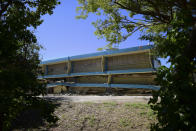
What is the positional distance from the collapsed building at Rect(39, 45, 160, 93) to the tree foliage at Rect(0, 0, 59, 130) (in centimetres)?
1202

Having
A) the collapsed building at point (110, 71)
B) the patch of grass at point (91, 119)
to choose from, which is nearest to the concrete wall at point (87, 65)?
the collapsed building at point (110, 71)

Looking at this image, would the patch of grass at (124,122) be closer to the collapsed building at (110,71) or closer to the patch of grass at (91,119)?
the patch of grass at (91,119)

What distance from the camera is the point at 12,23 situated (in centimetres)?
235

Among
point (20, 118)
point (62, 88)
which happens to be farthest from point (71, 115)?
point (62, 88)

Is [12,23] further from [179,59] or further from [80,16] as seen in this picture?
[80,16]

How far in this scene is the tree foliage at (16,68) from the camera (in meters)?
1.76

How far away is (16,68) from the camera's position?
6.28ft

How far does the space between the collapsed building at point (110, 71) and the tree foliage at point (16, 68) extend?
12019 millimetres

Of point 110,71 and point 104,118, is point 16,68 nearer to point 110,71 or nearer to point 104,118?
point 104,118

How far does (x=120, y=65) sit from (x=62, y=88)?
984 cm

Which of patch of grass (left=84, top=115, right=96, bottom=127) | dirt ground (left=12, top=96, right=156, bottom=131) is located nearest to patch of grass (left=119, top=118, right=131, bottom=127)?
dirt ground (left=12, top=96, right=156, bottom=131)

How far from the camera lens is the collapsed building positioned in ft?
48.6

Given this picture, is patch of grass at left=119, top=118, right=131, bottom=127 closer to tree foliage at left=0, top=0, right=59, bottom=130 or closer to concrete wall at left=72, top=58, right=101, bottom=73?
tree foliage at left=0, top=0, right=59, bottom=130

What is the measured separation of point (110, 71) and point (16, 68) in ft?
49.5
